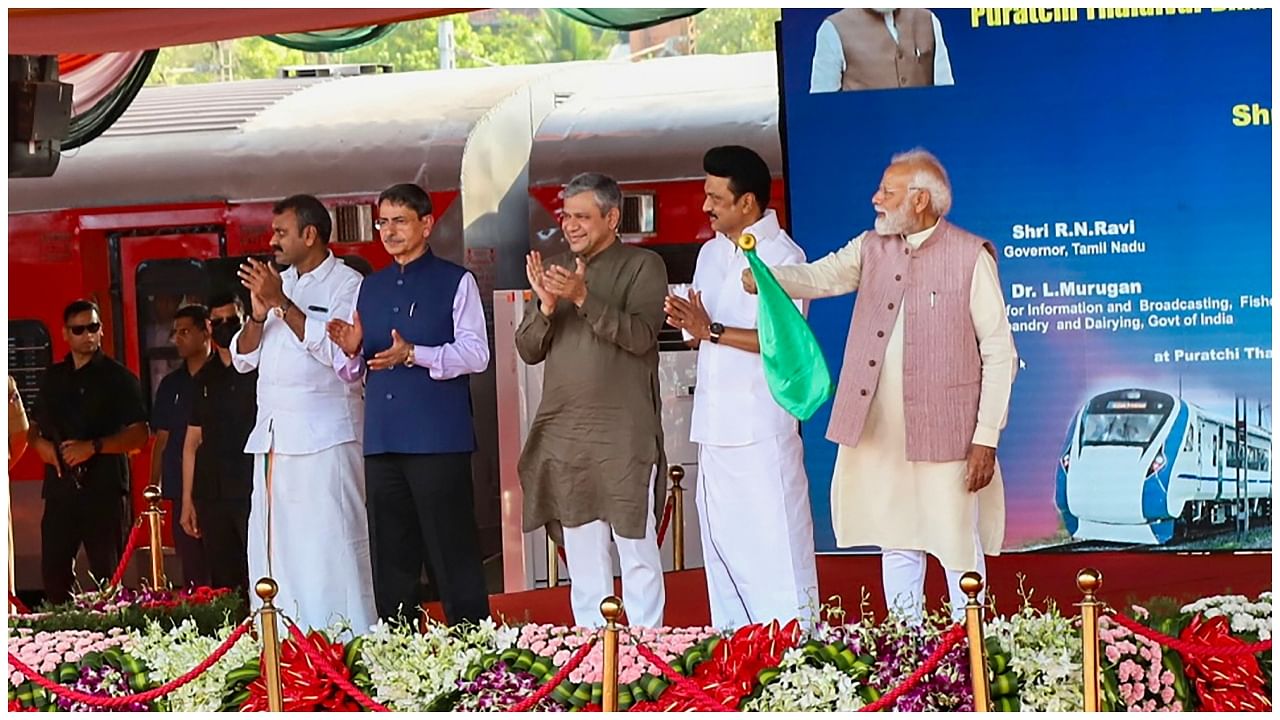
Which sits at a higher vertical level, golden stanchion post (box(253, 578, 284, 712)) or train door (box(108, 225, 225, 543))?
train door (box(108, 225, 225, 543))

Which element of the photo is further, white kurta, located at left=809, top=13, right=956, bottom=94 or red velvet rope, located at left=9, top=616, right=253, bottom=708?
white kurta, located at left=809, top=13, right=956, bottom=94

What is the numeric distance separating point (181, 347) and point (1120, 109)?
3785 mm

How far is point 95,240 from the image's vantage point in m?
7.90

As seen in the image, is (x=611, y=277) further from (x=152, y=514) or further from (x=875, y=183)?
(x=152, y=514)

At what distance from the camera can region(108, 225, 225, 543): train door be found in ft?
25.4

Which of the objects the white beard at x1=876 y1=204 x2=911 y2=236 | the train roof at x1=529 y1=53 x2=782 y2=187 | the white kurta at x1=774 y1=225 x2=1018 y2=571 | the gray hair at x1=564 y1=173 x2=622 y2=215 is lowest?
the white kurta at x1=774 y1=225 x2=1018 y2=571

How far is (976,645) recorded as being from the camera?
15.8ft

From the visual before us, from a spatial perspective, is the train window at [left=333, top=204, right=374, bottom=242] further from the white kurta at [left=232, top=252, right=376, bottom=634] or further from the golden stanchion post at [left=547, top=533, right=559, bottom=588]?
the golden stanchion post at [left=547, top=533, right=559, bottom=588]

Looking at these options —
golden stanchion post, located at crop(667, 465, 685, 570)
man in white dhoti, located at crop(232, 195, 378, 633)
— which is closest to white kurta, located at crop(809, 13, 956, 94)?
golden stanchion post, located at crop(667, 465, 685, 570)

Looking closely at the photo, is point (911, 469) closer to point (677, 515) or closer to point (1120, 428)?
point (1120, 428)

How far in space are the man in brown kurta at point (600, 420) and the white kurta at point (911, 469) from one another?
541 mm

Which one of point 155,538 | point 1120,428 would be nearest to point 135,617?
point 155,538

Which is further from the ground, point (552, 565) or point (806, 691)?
point (552, 565)

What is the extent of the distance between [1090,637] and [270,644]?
2.14 metres
